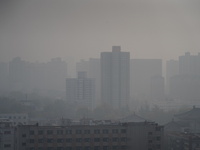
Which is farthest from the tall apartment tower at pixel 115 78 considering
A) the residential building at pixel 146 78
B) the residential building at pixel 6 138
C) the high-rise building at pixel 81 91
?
the residential building at pixel 6 138

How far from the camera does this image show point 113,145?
5.64m

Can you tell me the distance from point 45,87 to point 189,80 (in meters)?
8.08

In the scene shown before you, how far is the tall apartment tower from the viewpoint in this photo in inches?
698

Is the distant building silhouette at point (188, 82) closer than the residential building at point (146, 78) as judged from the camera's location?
Yes

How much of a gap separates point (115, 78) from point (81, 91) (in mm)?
1593

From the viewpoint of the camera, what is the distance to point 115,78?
1823cm

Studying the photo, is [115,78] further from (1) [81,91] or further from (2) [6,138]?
(2) [6,138]

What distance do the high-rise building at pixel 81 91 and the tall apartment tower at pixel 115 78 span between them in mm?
565

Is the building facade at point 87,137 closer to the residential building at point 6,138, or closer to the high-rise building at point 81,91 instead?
the residential building at point 6,138

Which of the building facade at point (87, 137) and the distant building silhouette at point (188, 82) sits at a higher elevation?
the distant building silhouette at point (188, 82)

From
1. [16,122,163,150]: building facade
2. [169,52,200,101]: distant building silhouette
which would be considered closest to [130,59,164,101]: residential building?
[169,52,200,101]: distant building silhouette

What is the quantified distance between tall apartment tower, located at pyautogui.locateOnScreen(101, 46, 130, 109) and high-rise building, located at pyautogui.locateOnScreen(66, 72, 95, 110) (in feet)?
1.85

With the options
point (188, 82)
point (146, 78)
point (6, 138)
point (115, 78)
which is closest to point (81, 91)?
point (115, 78)

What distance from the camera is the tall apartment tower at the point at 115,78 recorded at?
58.2ft
